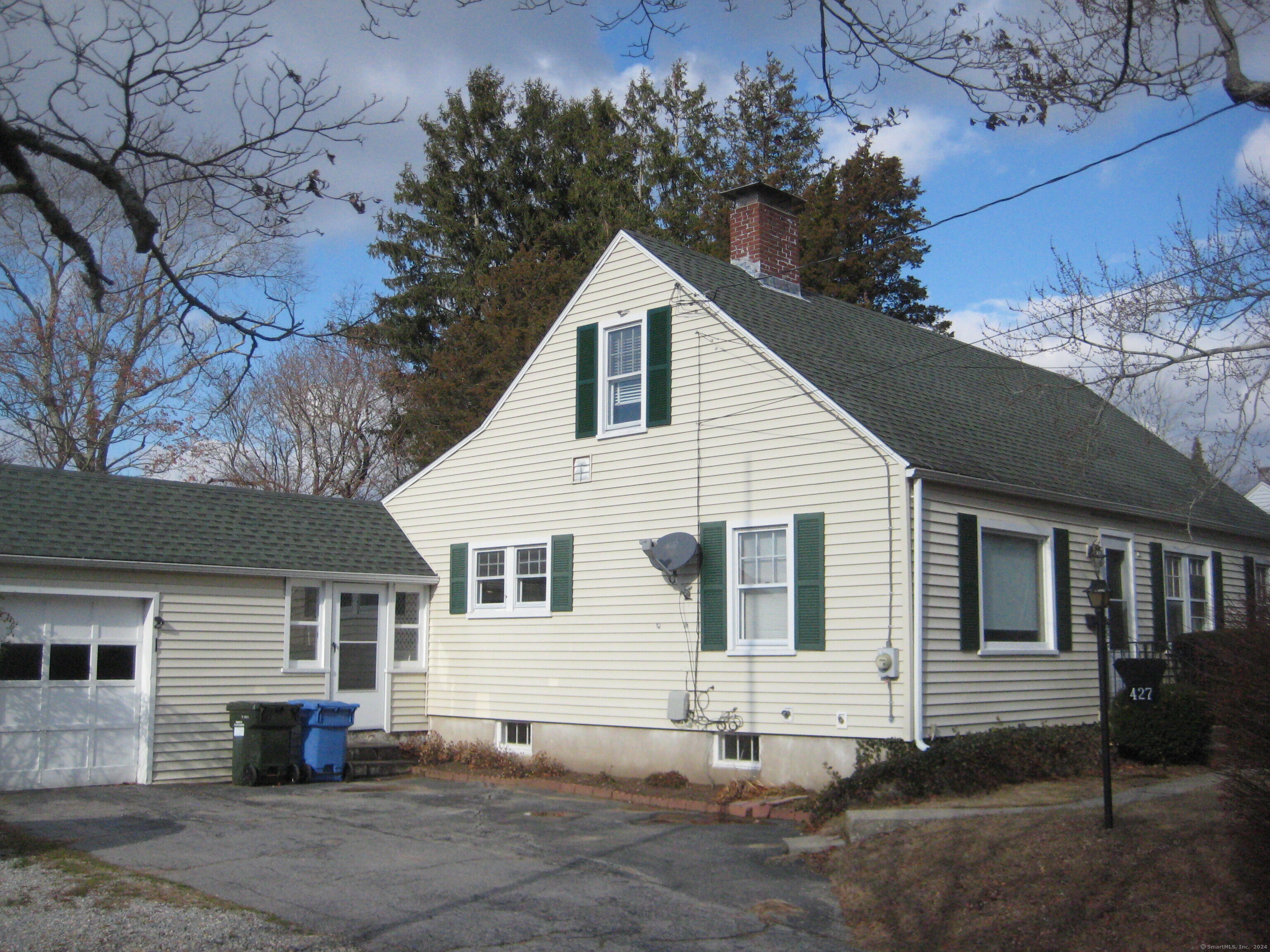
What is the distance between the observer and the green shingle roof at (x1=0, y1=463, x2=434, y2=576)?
1470 cm

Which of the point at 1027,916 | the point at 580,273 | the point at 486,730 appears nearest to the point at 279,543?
the point at 486,730

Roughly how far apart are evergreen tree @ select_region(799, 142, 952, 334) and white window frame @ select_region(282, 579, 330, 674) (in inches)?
756

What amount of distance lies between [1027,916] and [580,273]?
88.3 ft

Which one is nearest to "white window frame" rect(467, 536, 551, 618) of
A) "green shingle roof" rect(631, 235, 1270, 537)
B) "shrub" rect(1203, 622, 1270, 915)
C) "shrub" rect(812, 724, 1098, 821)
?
"green shingle roof" rect(631, 235, 1270, 537)

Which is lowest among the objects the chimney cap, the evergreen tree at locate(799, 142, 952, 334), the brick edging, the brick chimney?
the brick edging

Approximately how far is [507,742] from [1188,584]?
10701mm

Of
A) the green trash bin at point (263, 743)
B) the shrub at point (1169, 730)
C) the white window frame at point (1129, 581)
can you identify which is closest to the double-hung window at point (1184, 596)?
the white window frame at point (1129, 581)

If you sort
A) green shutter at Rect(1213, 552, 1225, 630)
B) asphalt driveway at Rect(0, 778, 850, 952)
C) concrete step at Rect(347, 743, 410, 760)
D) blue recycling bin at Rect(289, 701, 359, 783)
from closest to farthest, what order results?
asphalt driveway at Rect(0, 778, 850, 952) < blue recycling bin at Rect(289, 701, 359, 783) < concrete step at Rect(347, 743, 410, 760) < green shutter at Rect(1213, 552, 1225, 630)

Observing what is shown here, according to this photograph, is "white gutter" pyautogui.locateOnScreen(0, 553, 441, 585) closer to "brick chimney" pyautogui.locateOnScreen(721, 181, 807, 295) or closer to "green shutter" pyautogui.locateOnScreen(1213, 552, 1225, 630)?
"brick chimney" pyautogui.locateOnScreen(721, 181, 807, 295)

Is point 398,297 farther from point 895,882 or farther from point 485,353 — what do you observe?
point 895,882

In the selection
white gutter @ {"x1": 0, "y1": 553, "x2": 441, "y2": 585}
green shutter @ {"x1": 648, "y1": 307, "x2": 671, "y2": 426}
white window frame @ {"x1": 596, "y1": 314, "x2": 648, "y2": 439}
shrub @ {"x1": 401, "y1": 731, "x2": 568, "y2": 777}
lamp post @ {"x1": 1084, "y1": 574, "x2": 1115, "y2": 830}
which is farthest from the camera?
shrub @ {"x1": 401, "y1": 731, "x2": 568, "y2": 777}

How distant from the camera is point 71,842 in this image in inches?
404

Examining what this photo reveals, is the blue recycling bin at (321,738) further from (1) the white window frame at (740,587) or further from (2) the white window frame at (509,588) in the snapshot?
(1) the white window frame at (740,587)

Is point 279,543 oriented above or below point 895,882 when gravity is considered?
above
